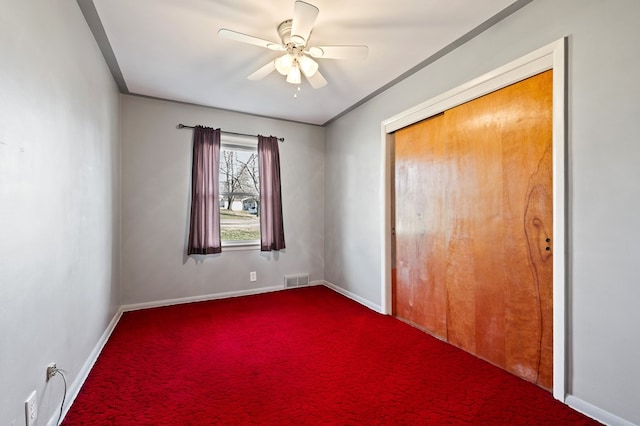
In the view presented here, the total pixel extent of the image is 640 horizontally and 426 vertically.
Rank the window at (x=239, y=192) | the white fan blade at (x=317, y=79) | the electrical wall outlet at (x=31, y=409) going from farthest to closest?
the window at (x=239, y=192), the white fan blade at (x=317, y=79), the electrical wall outlet at (x=31, y=409)

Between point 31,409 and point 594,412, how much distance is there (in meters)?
2.89

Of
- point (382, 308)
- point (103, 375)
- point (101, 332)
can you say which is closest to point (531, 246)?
point (382, 308)

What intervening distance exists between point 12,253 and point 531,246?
282 cm

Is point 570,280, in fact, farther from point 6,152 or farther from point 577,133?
point 6,152

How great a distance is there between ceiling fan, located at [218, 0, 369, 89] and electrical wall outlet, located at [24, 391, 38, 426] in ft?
7.25

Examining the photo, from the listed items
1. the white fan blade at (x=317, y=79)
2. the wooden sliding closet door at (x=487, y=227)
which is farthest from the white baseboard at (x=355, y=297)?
the white fan blade at (x=317, y=79)

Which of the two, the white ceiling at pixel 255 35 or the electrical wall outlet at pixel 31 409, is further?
the white ceiling at pixel 255 35

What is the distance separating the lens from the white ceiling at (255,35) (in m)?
2.05

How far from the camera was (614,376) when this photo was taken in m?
1.61

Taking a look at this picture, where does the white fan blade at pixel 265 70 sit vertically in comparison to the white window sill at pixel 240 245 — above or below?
above

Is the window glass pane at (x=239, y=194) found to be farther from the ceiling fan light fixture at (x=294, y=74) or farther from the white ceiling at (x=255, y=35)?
the ceiling fan light fixture at (x=294, y=74)

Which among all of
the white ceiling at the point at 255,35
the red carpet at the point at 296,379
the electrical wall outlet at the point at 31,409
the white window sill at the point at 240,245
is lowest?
the red carpet at the point at 296,379

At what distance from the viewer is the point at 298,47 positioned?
7.48 feet

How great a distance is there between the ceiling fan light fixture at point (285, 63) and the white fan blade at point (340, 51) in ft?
0.63
